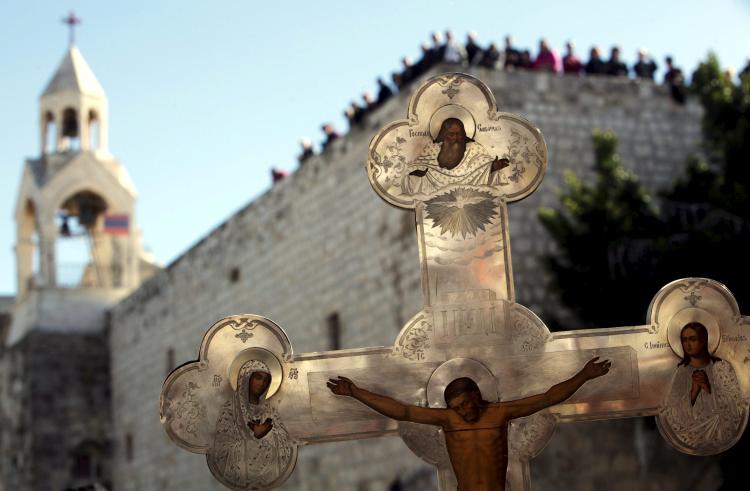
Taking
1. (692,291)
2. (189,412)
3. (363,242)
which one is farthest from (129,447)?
(692,291)

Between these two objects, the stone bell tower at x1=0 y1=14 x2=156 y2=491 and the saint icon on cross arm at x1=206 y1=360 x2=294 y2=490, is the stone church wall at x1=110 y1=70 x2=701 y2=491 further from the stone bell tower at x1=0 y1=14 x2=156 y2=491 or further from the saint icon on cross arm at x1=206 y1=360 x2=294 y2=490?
the saint icon on cross arm at x1=206 y1=360 x2=294 y2=490

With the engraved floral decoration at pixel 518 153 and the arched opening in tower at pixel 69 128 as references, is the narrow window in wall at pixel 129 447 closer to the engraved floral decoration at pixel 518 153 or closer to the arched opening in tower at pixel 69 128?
the arched opening in tower at pixel 69 128

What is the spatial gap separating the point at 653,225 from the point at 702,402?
8.02 m

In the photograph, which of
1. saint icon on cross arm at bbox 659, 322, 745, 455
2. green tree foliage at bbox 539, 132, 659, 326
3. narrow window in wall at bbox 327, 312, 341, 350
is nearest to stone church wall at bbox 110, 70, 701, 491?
narrow window in wall at bbox 327, 312, 341, 350

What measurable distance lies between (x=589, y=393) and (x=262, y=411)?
0.92 m

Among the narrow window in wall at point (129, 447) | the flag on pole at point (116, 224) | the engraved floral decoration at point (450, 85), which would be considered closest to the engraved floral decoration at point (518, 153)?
the engraved floral decoration at point (450, 85)

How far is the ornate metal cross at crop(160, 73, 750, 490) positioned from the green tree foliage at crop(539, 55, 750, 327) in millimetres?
6943

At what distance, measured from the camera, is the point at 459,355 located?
3.82m

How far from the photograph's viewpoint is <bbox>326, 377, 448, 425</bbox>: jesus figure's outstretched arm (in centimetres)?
377

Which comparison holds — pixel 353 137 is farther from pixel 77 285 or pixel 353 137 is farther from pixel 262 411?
pixel 262 411

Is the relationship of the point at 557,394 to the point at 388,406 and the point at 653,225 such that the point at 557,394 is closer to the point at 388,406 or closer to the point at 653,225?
the point at 388,406

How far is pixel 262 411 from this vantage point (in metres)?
3.81

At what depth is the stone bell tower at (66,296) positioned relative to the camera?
19.4 meters

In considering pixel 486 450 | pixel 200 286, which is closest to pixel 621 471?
pixel 200 286
